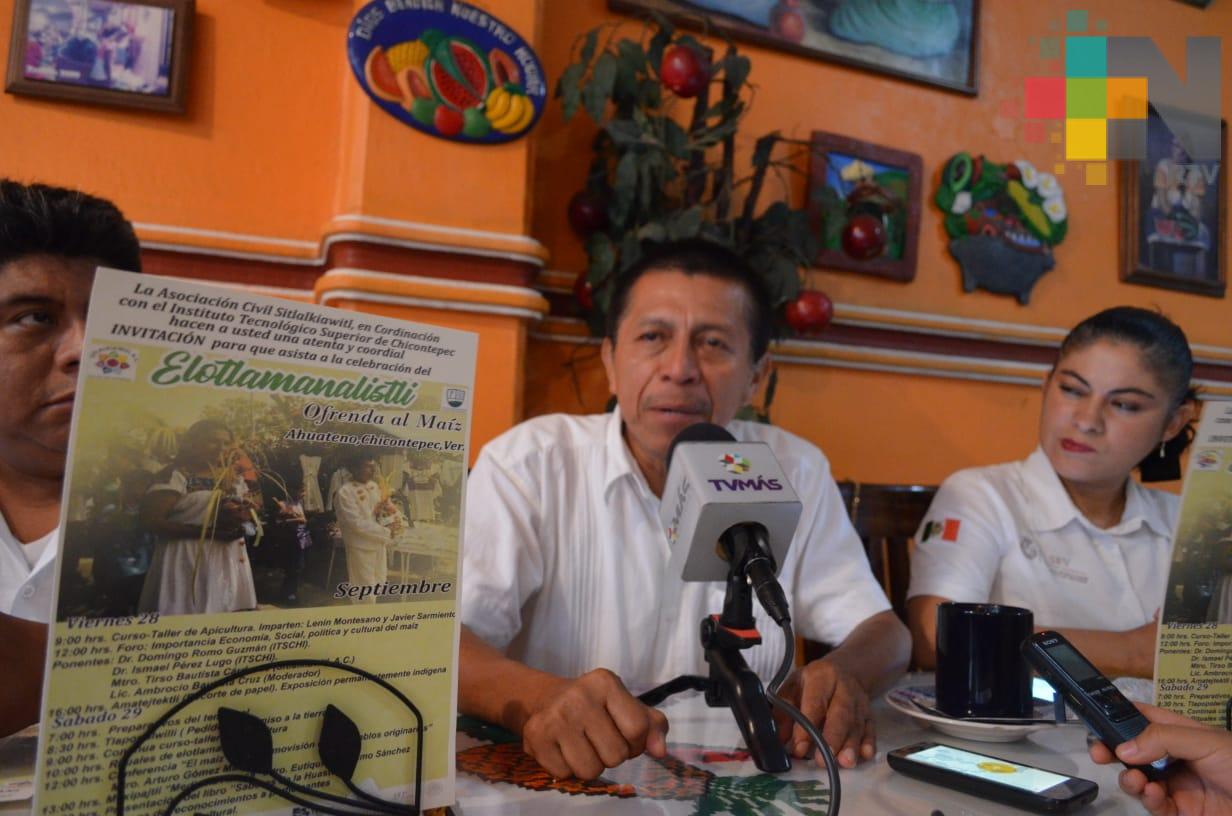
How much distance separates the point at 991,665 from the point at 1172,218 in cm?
267

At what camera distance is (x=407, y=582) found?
1.94ft

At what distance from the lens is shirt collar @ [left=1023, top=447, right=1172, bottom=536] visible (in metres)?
1.59

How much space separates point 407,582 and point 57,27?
1789 millimetres

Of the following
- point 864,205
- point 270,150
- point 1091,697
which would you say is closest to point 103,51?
point 270,150

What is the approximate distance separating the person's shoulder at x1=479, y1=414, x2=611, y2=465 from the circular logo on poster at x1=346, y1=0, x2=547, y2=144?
2.74 ft

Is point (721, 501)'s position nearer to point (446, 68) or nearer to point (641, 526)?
point (641, 526)

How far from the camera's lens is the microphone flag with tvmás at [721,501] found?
737 mm

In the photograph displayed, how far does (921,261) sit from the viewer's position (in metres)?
2.58

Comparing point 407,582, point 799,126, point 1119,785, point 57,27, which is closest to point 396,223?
point 57,27

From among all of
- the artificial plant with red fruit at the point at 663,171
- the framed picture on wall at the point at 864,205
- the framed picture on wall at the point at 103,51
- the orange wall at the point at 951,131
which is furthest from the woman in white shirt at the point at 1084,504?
the framed picture on wall at the point at 103,51

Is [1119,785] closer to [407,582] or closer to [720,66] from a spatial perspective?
[407,582]

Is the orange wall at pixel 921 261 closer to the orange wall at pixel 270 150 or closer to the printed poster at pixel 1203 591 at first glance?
the orange wall at pixel 270 150

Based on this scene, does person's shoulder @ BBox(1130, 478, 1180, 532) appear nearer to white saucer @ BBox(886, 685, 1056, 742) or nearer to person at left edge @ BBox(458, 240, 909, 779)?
person at left edge @ BBox(458, 240, 909, 779)

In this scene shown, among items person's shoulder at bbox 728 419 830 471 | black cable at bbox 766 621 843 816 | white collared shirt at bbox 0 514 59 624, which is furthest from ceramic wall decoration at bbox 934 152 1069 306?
white collared shirt at bbox 0 514 59 624
